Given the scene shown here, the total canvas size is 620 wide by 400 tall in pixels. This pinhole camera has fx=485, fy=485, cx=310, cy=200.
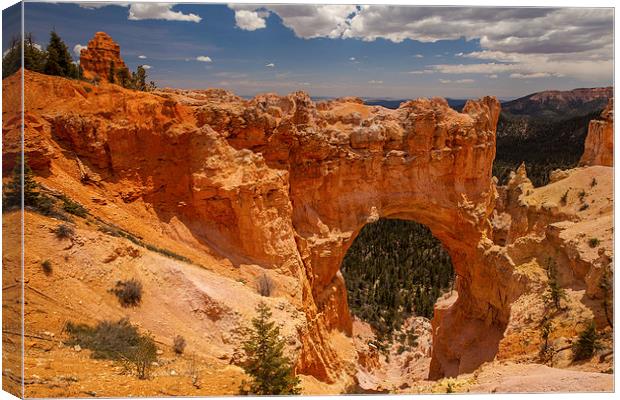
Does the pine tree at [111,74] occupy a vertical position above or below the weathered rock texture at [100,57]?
below

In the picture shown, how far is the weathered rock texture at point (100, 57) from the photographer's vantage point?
398 inches

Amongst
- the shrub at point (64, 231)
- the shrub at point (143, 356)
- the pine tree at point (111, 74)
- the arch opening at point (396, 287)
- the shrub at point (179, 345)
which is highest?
the pine tree at point (111, 74)

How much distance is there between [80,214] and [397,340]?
1843cm

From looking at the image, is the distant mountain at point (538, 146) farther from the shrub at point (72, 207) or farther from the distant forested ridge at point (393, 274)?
the shrub at point (72, 207)

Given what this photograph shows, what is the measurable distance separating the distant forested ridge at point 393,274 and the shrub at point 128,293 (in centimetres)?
1703

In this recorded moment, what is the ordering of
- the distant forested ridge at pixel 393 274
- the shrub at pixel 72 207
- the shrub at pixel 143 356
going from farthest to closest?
the distant forested ridge at pixel 393 274
the shrub at pixel 72 207
the shrub at pixel 143 356

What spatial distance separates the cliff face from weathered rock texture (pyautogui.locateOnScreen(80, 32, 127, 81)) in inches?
29.7

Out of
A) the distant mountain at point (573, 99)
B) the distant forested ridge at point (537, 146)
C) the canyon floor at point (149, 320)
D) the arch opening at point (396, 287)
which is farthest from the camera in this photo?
the distant forested ridge at point (537, 146)

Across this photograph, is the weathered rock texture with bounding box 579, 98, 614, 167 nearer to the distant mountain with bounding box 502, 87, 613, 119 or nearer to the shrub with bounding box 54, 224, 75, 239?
the distant mountain with bounding box 502, 87, 613, 119

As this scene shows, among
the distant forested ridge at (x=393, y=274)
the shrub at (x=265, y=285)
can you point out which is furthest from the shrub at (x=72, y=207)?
the distant forested ridge at (x=393, y=274)

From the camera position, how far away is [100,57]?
483 inches

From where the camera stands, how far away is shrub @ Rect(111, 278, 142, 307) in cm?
857

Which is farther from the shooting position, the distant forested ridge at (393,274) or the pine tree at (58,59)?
the distant forested ridge at (393,274)

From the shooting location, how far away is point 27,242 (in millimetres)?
8086
